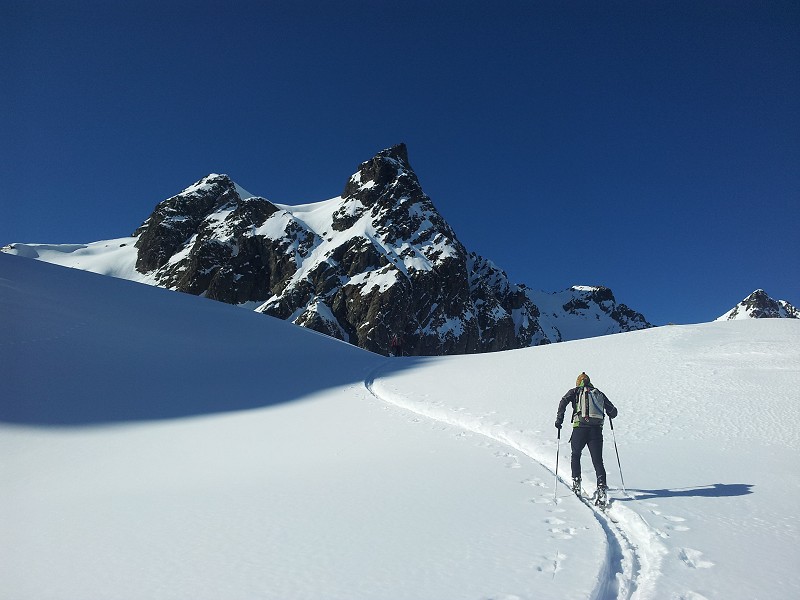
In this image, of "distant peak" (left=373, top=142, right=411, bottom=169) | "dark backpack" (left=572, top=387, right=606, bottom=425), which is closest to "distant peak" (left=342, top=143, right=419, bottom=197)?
"distant peak" (left=373, top=142, right=411, bottom=169)

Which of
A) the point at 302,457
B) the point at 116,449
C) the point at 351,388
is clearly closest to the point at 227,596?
the point at 302,457

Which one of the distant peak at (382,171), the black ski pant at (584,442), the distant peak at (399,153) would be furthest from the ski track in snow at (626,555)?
the distant peak at (399,153)

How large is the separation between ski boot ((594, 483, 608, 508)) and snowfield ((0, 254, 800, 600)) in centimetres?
31

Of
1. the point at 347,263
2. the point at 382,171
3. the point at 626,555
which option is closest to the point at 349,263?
the point at 347,263

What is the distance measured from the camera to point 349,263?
522 ft

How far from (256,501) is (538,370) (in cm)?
1599

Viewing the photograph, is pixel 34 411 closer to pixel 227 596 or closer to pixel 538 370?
pixel 227 596

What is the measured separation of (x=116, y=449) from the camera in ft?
35.1

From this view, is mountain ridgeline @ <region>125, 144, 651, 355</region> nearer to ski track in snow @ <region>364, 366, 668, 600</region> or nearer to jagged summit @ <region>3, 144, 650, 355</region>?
jagged summit @ <region>3, 144, 650, 355</region>

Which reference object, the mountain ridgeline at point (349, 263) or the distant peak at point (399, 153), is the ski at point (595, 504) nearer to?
the mountain ridgeline at point (349, 263)

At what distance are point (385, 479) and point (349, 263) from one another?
15323 centimetres

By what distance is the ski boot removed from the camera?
711cm

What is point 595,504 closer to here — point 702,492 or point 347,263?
point 702,492

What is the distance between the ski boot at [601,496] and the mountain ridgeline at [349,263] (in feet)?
419
